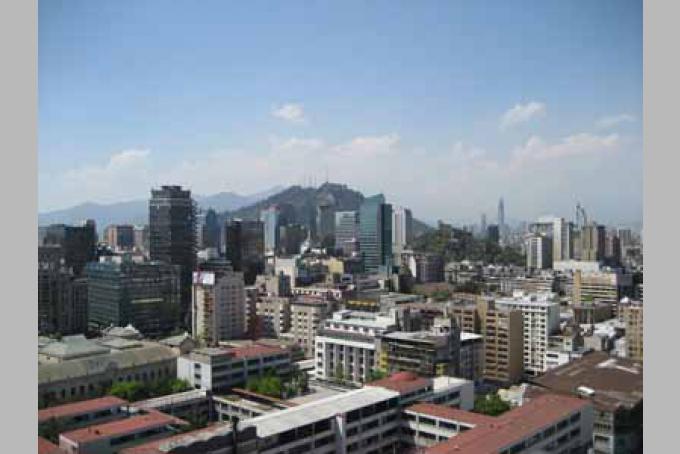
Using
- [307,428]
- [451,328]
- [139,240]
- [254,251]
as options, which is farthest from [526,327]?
[139,240]

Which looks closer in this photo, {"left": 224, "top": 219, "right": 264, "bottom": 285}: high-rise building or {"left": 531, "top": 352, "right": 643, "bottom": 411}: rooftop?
{"left": 531, "top": 352, "right": 643, "bottom": 411}: rooftop

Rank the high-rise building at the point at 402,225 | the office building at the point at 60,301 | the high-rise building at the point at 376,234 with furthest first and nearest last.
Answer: the high-rise building at the point at 402,225 < the high-rise building at the point at 376,234 < the office building at the point at 60,301

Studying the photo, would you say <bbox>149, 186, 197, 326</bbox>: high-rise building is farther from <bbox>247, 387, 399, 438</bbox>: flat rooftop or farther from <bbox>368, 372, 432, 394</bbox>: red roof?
<bbox>247, 387, 399, 438</bbox>: flat rooftop

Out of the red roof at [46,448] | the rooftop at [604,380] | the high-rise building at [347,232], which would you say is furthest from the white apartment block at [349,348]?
the high-rise building at [347,232]

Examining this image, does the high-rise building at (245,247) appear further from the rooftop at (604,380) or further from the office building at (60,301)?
the rooftop at (604,380)

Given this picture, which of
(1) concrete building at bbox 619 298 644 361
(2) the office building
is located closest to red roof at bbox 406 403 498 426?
(1) concrete building at bbox 619 298 644 361

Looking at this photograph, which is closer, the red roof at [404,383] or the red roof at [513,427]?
the red roof at [513,427]
